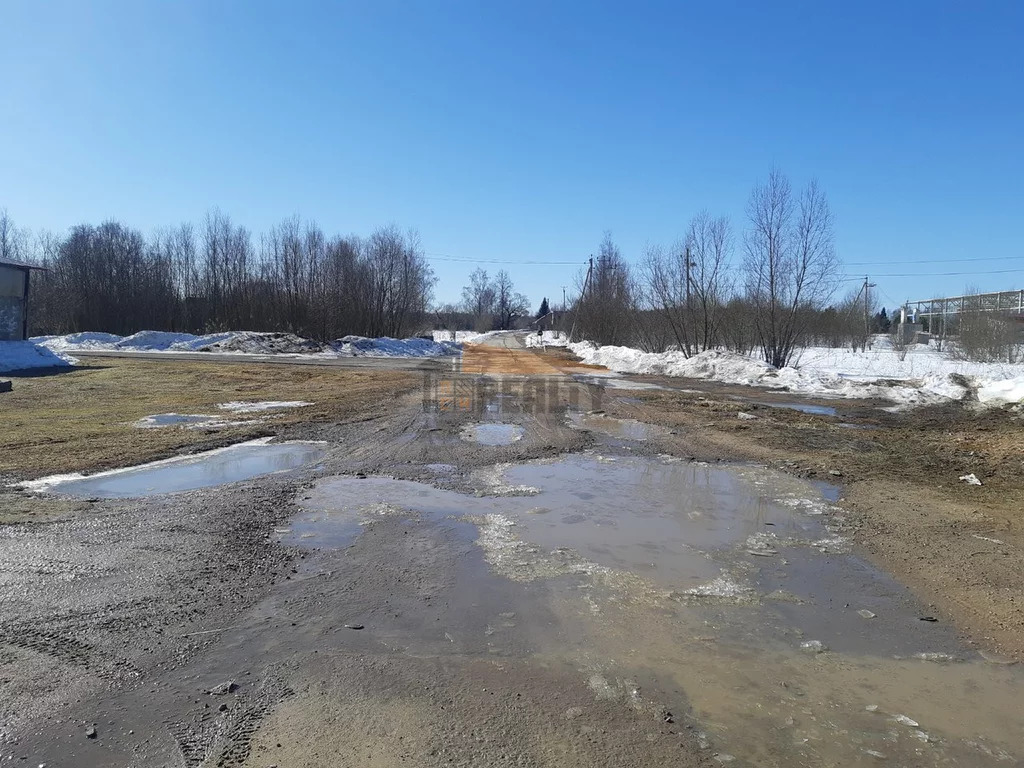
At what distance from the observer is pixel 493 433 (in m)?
11.5

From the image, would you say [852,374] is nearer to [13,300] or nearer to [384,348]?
[384,348]

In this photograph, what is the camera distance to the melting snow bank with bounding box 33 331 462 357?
43.2 metres

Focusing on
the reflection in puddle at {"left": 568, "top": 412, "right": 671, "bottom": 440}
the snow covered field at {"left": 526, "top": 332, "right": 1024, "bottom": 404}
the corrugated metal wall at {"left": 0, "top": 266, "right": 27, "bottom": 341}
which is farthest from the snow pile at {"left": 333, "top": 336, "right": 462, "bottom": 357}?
the reflection in puddle at {"left": 568, "top": 412, "right": 671, "bottom": 440}

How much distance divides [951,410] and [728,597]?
46.0 feet

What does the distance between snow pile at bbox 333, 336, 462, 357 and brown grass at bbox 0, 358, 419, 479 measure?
60.1ft

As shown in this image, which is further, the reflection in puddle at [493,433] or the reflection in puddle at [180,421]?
the reflection in puddle at [180,421]

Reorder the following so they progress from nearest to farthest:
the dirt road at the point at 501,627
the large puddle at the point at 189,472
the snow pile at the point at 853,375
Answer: the dirt road at the point at 501,627, the large puddle at the point at 189,472, the snow pile at the point at 853,375

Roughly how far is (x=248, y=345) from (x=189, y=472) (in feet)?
126

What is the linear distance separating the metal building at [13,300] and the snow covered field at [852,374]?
28.1 meters

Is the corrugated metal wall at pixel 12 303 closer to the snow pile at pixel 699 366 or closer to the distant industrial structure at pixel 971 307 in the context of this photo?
the snow pile at pixel 699 366

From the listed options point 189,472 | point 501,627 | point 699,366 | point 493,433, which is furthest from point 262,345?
point 501,627

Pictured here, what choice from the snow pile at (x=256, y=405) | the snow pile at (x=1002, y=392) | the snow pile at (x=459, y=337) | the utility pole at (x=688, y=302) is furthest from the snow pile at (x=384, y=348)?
the snow pile at (x=1002, y=392)

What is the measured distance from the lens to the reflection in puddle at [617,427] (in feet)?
38.2

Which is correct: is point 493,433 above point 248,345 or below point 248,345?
below
